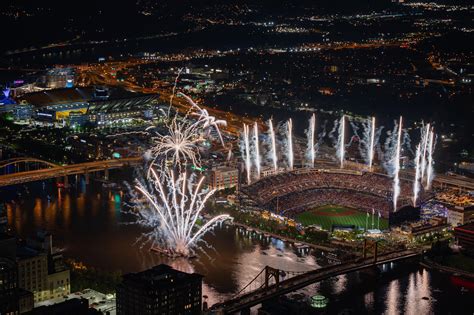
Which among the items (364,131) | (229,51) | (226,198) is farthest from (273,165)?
(229,51)

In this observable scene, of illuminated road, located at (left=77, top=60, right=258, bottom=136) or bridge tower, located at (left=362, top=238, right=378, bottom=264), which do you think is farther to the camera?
illuminated road, located at (left=77, top=60, right=258, bottom=136)

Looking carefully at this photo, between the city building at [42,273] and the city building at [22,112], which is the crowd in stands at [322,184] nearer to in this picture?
the city building at [42,273]

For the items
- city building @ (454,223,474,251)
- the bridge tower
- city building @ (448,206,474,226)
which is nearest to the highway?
the bridge tower

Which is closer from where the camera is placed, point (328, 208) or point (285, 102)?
point (328, 208)

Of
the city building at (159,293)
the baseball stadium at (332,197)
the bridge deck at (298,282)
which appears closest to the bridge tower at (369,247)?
the bridge deck at (298,282)

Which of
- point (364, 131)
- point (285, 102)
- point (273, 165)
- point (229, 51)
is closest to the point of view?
point (273, 165)

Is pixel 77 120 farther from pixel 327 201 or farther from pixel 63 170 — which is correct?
pixel 327 201

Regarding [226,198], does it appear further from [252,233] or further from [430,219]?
[430,219]

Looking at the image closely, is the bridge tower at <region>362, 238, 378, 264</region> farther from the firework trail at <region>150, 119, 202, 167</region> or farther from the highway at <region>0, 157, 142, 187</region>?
the highway at <region>0, 157, 142, 187</region>

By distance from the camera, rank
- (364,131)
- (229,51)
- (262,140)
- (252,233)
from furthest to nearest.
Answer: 1. (229,51)
2. (364,131)
3. (262,140)
4. (252,233)
